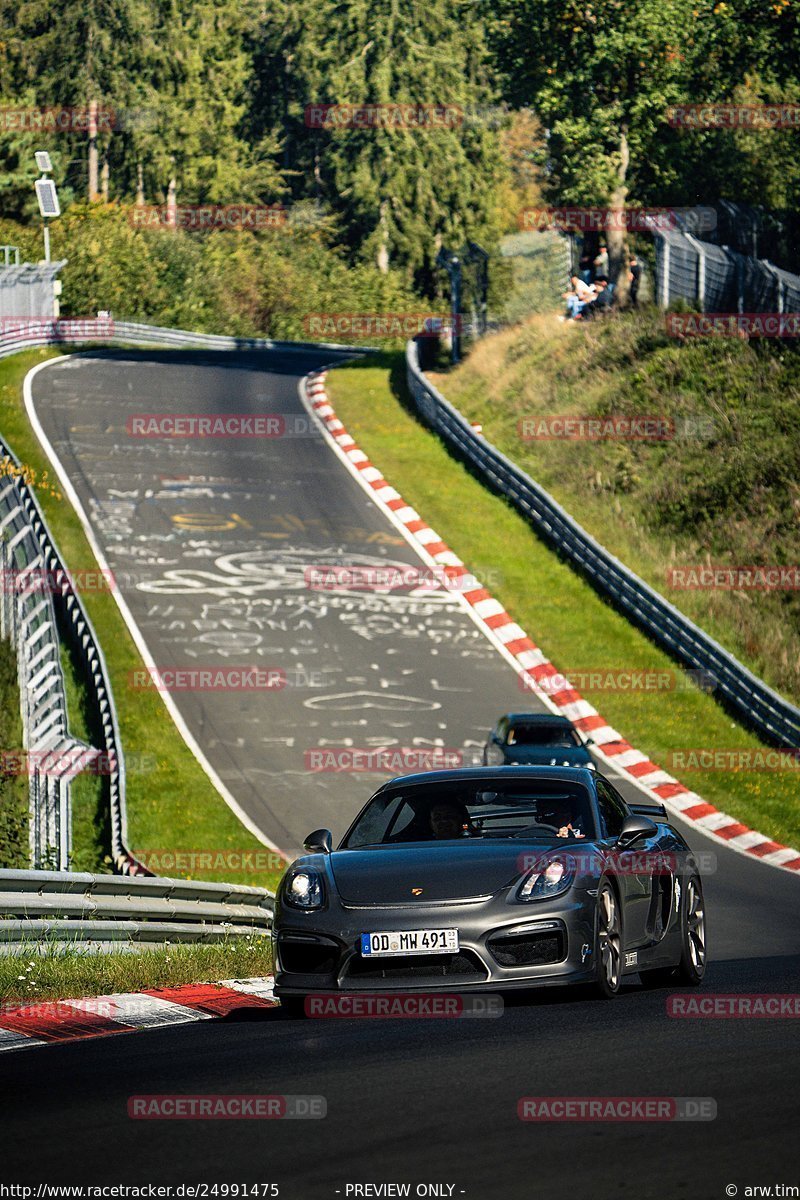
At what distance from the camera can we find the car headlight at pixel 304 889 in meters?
8.93

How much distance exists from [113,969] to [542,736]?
1258 centimetres

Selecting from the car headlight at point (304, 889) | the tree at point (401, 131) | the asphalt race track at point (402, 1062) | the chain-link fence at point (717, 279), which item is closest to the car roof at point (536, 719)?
the asphalt race track at point (402, 1062)

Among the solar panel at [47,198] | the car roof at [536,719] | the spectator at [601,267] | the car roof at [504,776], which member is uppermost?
the solar panel at [47,198]

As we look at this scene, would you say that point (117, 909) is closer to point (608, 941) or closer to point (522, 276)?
point (608, 941)

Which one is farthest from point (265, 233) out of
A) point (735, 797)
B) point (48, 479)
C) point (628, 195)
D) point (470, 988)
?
point (470, 988)

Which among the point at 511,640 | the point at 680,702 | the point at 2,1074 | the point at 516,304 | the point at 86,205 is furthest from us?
the point at 516,304

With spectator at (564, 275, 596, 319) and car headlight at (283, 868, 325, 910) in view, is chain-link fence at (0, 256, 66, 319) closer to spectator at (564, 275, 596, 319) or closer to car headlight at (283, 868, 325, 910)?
spectator at (564, 275, 596, 319)

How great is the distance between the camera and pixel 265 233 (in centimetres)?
9125

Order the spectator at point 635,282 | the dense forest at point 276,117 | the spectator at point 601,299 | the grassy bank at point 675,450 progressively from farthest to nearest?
1. the dense forest at point 276,117
2. the spectator at point 601,299
3. the spectator at point 635,282
4. the grassy bank at point 675,450

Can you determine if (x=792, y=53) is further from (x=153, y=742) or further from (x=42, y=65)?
(x=42, y=65)

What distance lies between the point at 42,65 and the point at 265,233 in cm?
1371

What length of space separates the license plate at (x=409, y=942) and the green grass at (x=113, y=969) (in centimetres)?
136

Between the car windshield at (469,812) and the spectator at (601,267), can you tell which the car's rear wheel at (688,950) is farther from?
the spectator at (601,267)

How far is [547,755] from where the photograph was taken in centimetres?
2156
